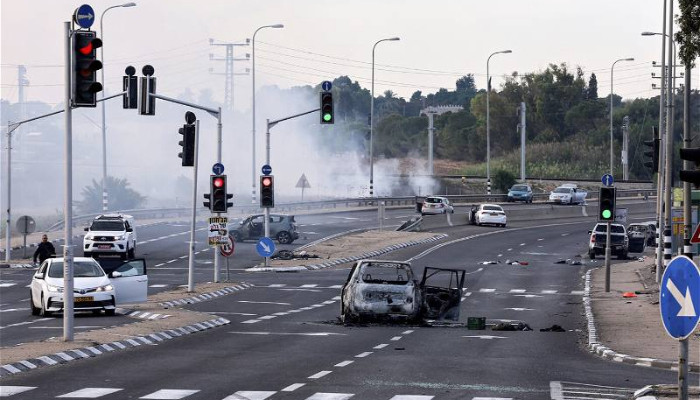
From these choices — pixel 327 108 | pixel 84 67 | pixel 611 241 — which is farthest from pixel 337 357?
pixel 611 241

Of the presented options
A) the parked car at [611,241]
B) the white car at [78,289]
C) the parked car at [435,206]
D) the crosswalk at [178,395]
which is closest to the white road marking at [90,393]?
the crosswalk at [178,395]

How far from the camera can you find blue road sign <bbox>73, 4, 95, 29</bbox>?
72.9 feet

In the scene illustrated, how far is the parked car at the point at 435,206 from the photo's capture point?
3428 inches

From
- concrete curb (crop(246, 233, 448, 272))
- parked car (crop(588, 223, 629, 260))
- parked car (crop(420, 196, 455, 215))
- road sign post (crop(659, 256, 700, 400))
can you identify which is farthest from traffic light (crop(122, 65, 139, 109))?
parked car (crop(420, 196, 455, 215))

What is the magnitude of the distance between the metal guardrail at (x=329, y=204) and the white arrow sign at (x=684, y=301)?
217ft

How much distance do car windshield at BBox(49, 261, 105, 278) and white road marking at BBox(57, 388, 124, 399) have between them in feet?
53.4

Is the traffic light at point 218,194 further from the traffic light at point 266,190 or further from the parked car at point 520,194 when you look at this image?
the parked car at point 520,194

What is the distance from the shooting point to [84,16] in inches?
880

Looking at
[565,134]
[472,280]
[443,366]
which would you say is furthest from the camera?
[565,134]

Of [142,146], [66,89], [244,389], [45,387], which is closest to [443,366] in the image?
[244,389]

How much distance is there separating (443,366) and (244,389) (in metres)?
4.50

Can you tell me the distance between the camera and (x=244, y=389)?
16578mm

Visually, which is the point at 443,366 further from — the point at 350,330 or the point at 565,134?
the point at 565,134

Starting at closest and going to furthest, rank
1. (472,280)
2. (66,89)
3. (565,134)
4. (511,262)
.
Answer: (66,89) < (472,280) < (511,262) < (565,134)
